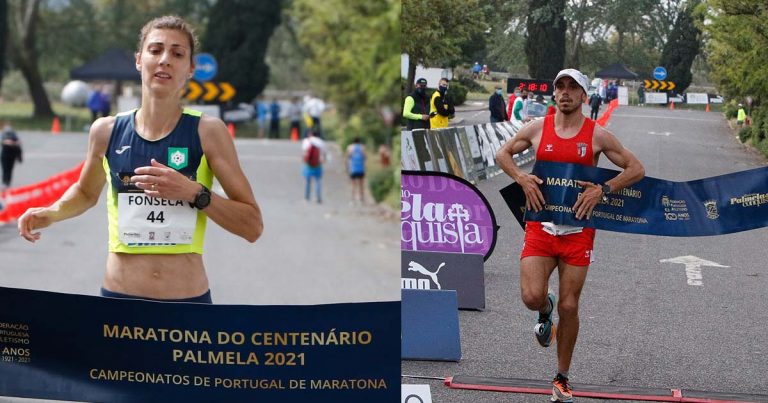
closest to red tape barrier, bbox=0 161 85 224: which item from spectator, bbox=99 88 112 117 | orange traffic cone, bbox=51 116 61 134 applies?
spectator, bbox=99 88 112 117

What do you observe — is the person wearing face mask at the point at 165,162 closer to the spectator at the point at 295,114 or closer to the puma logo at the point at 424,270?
the puma logo at the point at 424,270

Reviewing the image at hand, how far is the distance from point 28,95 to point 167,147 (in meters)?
14.5

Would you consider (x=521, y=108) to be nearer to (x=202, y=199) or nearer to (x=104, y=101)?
(x=202, y=199)

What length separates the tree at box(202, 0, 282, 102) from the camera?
16.2m

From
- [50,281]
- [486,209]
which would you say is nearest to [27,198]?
[50,281]

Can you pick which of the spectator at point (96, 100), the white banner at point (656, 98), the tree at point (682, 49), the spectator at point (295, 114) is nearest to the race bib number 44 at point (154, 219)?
the white banner at point (656, 98)

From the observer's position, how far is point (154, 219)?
11.3ft

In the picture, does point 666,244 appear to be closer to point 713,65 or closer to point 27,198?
point 713,65

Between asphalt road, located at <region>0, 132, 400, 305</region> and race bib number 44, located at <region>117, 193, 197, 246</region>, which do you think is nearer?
race bib number 44, located at <region>117, 193, 197, 246</region>

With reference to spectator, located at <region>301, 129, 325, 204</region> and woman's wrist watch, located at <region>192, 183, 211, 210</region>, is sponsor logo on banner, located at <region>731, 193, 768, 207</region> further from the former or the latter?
spectator, located at <region>301, 129, 325, 204</region>

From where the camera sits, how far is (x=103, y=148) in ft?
11.4

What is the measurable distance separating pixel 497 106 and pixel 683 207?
2.75 feet

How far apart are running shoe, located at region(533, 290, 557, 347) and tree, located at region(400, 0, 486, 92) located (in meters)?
1.04

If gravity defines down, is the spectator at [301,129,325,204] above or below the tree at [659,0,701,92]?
below
